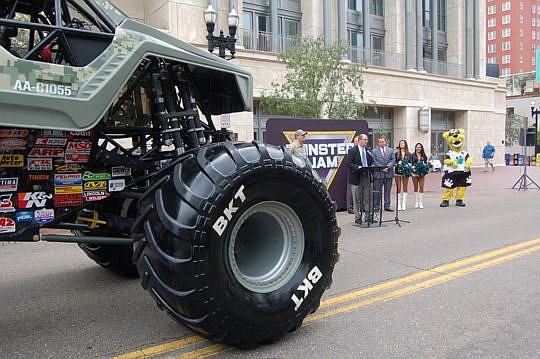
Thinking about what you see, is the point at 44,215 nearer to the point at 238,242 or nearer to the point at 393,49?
the point at 238,242

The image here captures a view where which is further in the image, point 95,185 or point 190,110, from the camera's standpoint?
point 190,110

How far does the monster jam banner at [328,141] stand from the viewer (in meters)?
11.7

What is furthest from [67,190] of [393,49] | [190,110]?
[393,49]

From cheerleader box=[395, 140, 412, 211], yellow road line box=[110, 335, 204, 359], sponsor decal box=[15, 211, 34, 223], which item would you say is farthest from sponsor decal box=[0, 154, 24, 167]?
cheerleader box=[395, 140, 412, 211]

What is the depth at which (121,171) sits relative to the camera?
12.9ft

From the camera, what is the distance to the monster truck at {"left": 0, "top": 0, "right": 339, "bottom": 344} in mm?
3133

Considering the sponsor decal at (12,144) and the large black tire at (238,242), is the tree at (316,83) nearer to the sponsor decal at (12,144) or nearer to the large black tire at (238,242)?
the large black tire at (238,242)

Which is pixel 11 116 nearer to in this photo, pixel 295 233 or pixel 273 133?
pixel 295 233

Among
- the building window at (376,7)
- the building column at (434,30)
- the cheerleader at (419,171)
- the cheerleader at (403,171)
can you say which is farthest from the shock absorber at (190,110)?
the building column at (434,30)

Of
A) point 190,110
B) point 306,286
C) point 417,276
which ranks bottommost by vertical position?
point 417,276

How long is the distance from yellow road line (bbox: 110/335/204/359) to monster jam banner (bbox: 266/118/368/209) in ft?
26.5

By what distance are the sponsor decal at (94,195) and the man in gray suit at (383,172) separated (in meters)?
8.03

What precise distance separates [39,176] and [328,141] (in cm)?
942

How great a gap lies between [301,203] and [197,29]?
20.7m
